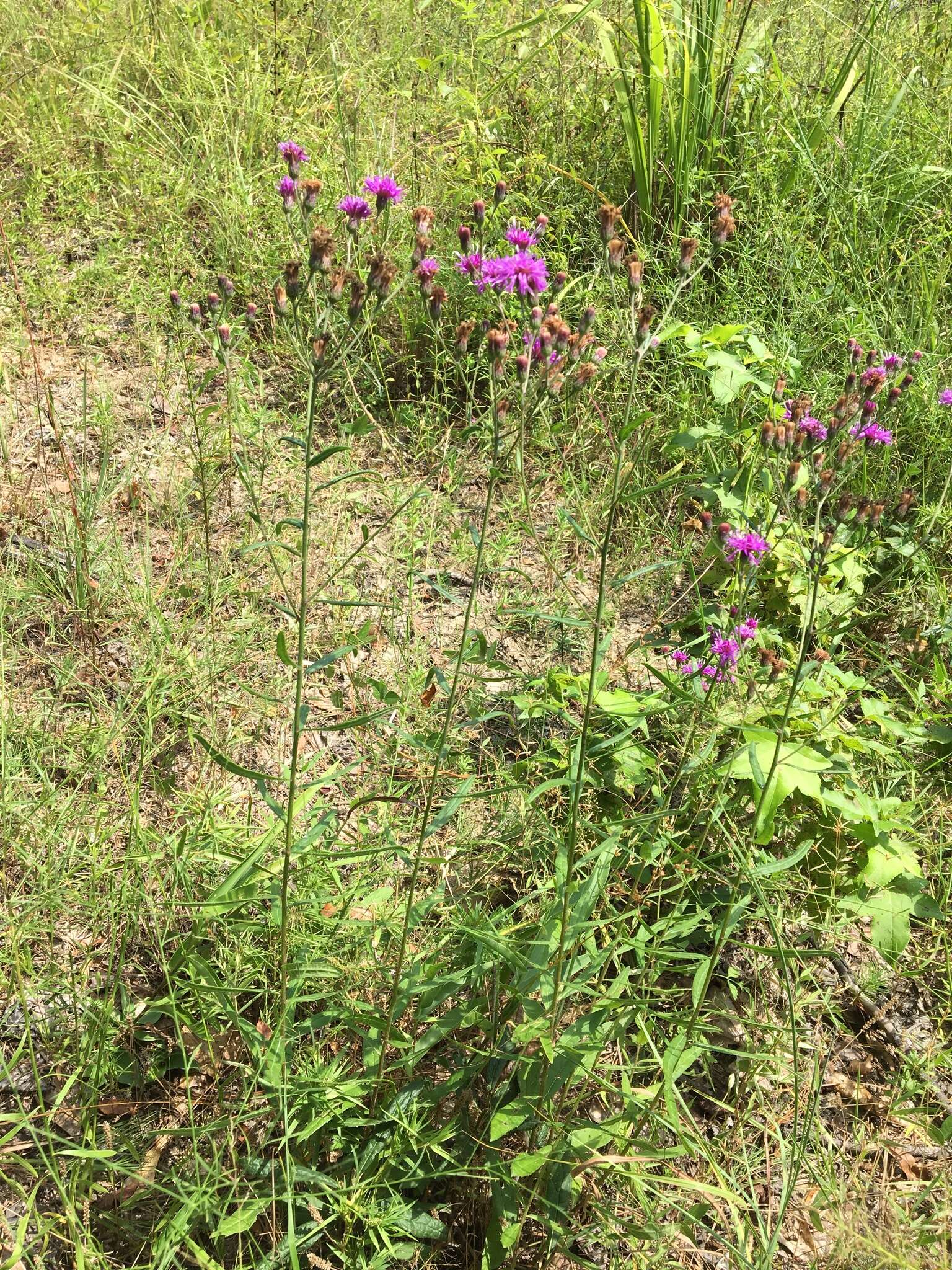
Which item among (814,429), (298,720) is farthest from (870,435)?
(298,720)

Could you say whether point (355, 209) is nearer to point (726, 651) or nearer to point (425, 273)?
point (425, 273)

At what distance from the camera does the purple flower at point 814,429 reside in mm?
2012

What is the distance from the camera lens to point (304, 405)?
3.29m

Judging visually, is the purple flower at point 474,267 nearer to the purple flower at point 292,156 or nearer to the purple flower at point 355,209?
the purple flower at point 355,209

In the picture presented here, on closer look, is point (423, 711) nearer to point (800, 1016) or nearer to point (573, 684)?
point (573, 684)

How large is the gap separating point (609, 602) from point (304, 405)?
126 cm

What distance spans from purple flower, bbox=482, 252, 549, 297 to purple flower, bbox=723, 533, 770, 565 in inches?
23.3

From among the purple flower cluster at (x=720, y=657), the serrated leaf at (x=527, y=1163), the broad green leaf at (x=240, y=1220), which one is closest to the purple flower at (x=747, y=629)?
the purple flower cluster at (x=720, y=657)

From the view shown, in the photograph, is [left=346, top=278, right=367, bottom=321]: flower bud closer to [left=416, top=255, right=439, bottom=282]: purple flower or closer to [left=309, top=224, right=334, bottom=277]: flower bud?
[left=309, top=224, right=334, bottom=277]: flower bud

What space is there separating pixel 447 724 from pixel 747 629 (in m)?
0.80

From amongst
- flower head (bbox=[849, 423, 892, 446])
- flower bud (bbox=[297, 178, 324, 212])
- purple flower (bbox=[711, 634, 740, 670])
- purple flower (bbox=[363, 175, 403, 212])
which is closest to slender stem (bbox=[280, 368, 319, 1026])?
flower bud (bbox=[297, 178, 324, 212])

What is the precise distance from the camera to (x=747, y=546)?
6.63ft

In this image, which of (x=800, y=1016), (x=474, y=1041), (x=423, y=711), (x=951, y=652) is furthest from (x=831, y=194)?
(x=474, y=1041)

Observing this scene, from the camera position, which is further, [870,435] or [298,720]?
[870,435]
